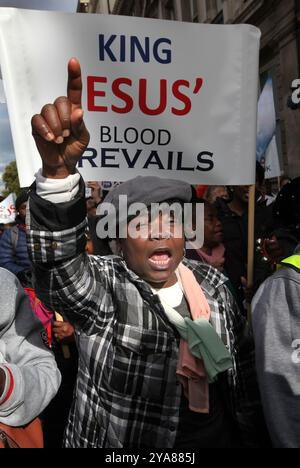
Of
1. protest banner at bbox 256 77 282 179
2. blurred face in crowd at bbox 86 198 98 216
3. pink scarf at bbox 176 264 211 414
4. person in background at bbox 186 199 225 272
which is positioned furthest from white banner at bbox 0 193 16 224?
pink scarf at bbox 176 264 211 414

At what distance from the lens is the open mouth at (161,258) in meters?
1.76

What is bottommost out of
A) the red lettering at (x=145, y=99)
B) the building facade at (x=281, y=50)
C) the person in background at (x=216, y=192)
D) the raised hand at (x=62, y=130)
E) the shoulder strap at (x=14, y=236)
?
the shoulder strap at (x=14, y=236)

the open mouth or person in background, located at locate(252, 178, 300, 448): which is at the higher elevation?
the open mouth

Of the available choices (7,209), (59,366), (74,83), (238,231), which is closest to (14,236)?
(59,366)

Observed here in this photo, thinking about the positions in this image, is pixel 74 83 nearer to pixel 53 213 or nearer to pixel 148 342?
pixel 53 213

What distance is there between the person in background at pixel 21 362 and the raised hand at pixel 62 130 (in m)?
0.41

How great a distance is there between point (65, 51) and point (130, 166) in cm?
69

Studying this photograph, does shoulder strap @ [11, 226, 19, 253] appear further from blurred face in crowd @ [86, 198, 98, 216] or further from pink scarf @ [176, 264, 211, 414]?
pink scarf @ [176, 264, 211, 414]

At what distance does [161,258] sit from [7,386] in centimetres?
71

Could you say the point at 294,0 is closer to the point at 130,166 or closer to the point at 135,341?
the point at 130,166

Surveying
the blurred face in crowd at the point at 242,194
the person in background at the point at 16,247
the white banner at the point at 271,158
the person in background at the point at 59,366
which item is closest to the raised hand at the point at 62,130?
the person in background at the point at 59,366

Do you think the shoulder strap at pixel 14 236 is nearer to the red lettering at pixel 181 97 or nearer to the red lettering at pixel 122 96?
the red lettering at pixel 122 96

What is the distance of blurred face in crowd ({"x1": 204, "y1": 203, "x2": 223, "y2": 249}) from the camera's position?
3.50m
